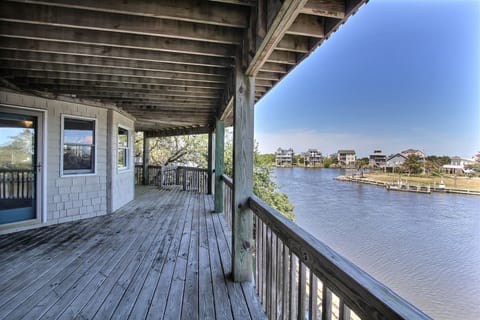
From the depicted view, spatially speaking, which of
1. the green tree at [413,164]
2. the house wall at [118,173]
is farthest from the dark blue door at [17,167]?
the green tree at [413,164]

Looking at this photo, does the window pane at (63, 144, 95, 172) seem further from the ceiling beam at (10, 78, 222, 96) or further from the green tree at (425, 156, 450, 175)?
the green tree at (425, 156, 450, 175)

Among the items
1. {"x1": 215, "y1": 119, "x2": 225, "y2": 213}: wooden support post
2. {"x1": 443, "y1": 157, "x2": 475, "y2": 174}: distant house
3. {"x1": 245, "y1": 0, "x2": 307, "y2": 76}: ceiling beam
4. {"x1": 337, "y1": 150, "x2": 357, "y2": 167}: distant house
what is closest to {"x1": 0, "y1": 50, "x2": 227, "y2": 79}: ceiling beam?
{"x1": 245, "y1": 0, "x2": 307, "y2": 76}: ceiling beam

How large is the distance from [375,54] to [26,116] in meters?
15.9

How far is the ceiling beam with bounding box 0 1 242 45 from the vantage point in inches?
75.0

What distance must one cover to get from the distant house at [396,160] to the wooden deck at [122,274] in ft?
12.0

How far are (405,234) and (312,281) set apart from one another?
11.9 m

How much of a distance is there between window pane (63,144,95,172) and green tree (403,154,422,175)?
6.25m

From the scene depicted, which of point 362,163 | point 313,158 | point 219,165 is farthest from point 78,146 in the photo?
point 313,158

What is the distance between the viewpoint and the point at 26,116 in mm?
3951

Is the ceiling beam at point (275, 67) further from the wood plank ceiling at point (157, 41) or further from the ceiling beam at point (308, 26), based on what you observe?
the ceiling beam at point (308, 26)

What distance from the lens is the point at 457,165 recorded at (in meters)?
2.23

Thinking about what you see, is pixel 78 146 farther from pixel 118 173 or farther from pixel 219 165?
pixel 219 165

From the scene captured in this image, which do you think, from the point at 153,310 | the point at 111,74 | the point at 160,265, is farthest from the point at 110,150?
the point at 153,310

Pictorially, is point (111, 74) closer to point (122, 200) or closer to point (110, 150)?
point (110, 150)
